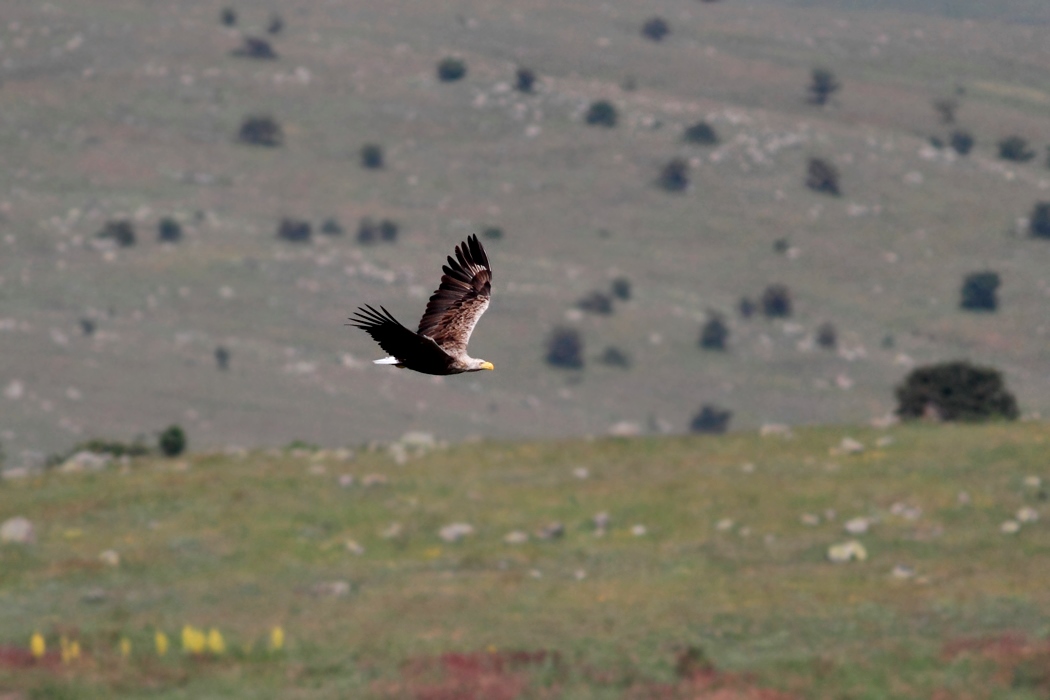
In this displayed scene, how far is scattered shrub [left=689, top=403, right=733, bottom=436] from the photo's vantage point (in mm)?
121500

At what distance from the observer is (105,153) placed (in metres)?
155

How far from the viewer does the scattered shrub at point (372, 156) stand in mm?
159625

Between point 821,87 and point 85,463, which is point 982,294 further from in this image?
point 85,463

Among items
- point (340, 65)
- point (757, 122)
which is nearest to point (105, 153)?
point (340, 65)

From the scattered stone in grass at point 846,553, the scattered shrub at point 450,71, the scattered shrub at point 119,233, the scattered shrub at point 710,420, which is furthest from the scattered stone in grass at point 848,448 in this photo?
the scattered shrub at point 450,71

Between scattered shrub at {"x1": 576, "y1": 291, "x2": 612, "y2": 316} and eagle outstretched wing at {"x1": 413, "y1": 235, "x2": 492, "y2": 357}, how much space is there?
123 metres


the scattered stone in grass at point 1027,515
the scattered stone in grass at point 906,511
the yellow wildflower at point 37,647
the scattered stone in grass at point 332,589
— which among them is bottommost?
the yellow wildflower at point 37,647

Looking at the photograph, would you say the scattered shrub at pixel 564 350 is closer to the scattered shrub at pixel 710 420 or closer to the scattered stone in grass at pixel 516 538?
the scattered shrub at pixel 710 420

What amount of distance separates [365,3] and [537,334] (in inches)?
3066

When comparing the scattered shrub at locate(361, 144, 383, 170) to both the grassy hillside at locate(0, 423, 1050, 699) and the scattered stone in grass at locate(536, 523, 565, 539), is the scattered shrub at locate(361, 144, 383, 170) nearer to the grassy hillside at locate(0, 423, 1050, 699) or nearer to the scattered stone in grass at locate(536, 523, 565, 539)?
the grassy hillside at locate(0, 423, 1050, 699)

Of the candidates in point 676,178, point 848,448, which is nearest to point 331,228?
point 676,178

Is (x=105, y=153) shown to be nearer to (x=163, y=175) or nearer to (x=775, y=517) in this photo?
(x=163, y=175)

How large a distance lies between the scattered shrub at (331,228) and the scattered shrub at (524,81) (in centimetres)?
3315

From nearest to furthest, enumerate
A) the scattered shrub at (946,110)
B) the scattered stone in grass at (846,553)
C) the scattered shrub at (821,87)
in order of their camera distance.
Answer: the scattered stone in grass at (846,553)
the scattered shrub at (946,110)
the scattered shrub at (821,87)
